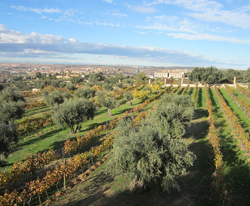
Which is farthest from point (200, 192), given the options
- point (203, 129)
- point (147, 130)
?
point (203, 129)

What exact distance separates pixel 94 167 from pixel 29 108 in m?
33.7

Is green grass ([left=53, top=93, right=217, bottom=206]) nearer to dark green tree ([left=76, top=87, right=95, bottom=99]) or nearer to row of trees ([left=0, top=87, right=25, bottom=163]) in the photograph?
row of trees ([left=0, top=87, right=25, bottom=163])

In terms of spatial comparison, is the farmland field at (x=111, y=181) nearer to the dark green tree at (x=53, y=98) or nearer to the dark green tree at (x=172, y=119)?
the dark green tree at (x=172, y=119)

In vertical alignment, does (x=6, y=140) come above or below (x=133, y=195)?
above

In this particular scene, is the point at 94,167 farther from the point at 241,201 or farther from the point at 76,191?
the point at 241,201

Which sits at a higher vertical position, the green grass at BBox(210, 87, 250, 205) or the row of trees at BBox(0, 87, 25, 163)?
the row of trees at BBox(0, 87, 25, 163)

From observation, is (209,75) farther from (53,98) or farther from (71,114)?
(71,114)

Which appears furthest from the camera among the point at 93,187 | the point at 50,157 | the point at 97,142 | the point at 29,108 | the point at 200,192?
the point at 29,108

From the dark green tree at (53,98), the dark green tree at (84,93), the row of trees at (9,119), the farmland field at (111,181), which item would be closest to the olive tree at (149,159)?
the farmland field at (111,181)

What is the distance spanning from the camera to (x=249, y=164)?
14000mm

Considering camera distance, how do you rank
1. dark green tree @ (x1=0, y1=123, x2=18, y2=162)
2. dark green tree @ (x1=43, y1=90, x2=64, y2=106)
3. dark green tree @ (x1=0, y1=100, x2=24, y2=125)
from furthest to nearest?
dark green tree @ (x1=43, y1=90, x2=64, y2=106) < dark green tree @ (x1=0, y1=100, x2=24, y2=125) < dark green tree @ (x1=0, y1=123, x2=18, y2=162)

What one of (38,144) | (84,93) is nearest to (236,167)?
(38,144)

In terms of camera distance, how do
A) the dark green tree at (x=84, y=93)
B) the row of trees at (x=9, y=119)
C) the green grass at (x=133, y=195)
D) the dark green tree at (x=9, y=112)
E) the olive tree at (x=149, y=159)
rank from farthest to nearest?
the dark green tree at (x=84, y=93)
the dark green tree at (x=9, y=112)
the row of trees at (x=9, y=119)
the green grass at (x=133, y=195)
the olive tree at (x=149, y=159)

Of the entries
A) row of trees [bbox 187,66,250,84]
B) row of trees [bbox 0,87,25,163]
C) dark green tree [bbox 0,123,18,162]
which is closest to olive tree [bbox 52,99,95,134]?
row of trees [bbox 0,87,25,163]
